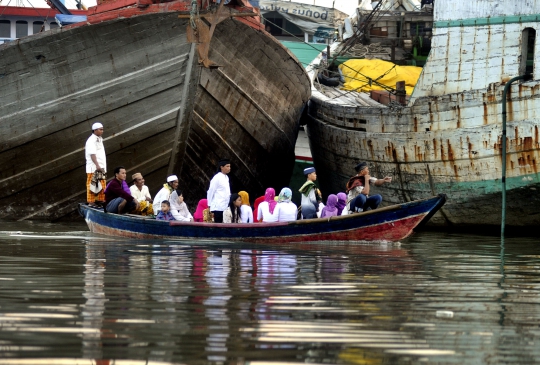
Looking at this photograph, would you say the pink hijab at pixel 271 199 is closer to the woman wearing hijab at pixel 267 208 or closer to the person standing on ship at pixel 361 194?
the woman wearing hijab at pixel 267 208

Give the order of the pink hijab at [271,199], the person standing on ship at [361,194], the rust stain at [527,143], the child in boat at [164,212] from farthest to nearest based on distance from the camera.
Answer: the rust stain at [527,143], the pink hijab at [271,199], the child in boat at [164,212], the person standing on ship at [361,194]

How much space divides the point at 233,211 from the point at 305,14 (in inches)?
791

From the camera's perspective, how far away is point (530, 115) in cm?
1567

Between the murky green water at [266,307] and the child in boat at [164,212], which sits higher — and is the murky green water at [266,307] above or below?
below

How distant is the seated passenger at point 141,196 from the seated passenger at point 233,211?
142cm

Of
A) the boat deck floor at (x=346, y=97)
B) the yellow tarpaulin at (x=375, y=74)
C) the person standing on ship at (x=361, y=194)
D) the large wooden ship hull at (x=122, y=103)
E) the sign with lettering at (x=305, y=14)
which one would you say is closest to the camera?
the person standing on ship at (x=361, y=194)

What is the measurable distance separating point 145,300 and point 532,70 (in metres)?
10.9

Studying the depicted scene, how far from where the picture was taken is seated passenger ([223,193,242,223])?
14820 millimetres

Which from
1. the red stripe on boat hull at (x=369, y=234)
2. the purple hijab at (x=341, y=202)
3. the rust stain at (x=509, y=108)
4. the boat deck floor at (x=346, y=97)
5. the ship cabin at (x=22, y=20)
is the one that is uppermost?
the ship cabin at (x=22, y=20)

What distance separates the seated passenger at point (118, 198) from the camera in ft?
50.1

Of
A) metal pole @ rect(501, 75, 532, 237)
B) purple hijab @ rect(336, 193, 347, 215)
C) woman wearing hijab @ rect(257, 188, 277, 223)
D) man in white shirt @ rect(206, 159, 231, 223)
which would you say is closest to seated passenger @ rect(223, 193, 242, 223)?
man in white shirt @ rect(206, 159, 231, 223)

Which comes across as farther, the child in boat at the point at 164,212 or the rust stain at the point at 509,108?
the rust stain at the point at 509,108

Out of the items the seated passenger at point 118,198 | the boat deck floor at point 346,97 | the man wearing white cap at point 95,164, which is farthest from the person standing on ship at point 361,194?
the boat deck floor at point 346,97

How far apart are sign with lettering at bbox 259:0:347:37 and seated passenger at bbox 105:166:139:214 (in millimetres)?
18404
